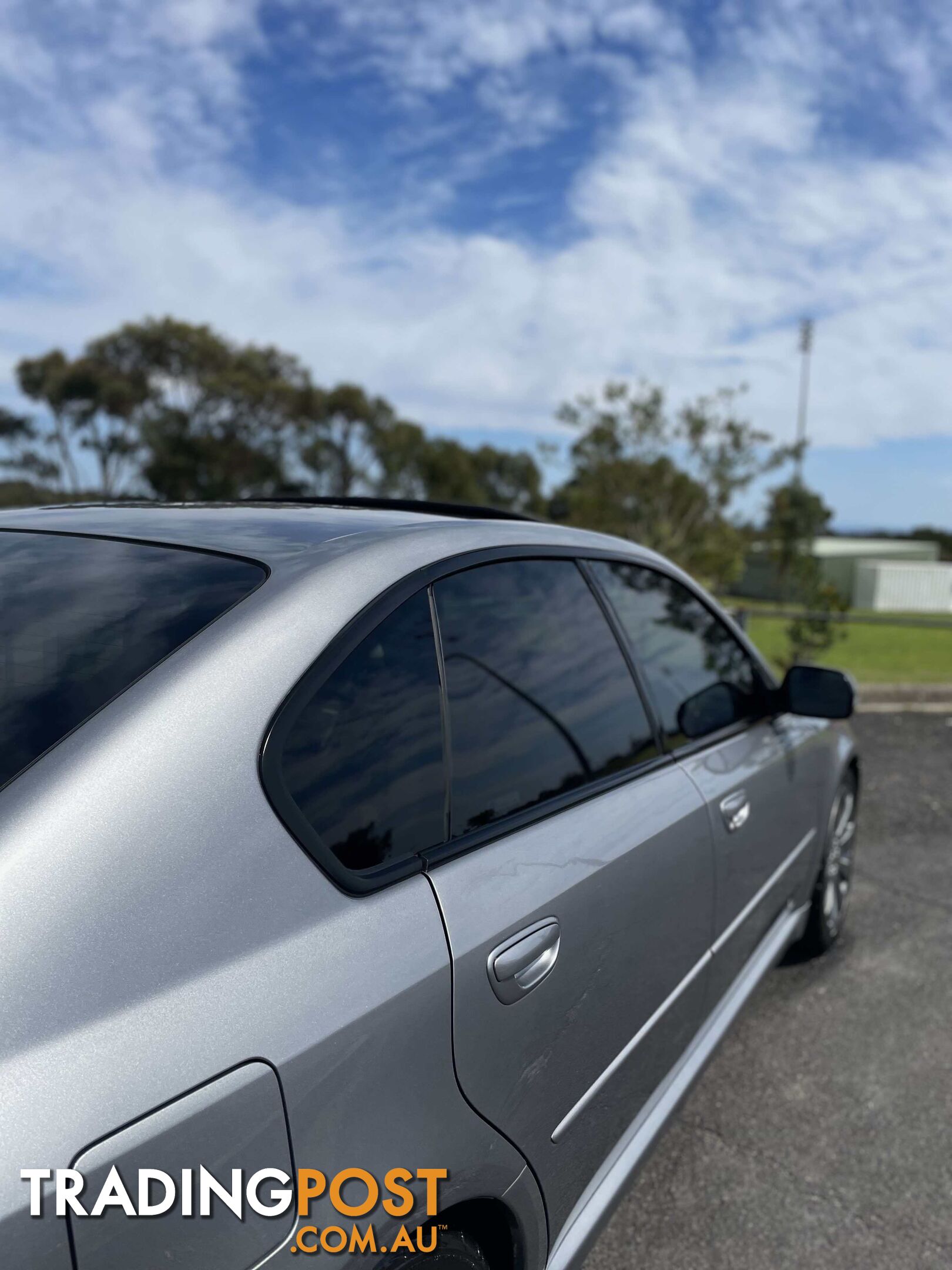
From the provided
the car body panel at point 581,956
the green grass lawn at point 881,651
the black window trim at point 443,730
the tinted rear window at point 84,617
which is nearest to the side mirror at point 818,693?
the black window trim at point 443,730

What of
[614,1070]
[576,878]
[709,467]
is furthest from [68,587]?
[709,467]

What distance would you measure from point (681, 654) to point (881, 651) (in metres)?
15.7

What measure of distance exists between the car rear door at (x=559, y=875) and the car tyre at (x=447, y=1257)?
16cm

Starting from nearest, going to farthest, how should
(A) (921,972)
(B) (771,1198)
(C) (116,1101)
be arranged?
(C) (116,1101) → (B) (771,1198) → (A) (921,972)

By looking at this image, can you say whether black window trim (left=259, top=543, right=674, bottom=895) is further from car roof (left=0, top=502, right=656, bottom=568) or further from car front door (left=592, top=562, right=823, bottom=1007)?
car front door (left=592, top=562, right=823, bottom=1007)

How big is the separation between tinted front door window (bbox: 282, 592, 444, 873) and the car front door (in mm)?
910

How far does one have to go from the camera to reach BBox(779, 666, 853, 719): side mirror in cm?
302

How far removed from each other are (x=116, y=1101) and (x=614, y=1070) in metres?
1.20

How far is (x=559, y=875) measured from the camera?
1753mm

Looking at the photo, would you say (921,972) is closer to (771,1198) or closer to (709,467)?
(771,1198)

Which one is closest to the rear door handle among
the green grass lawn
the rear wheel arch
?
the rear wheel arch

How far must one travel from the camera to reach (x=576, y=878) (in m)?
1.79

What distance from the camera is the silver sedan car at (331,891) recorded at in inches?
42.3

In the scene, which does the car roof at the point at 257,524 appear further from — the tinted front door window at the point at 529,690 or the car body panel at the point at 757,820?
the car body panel at the point at 757,820
